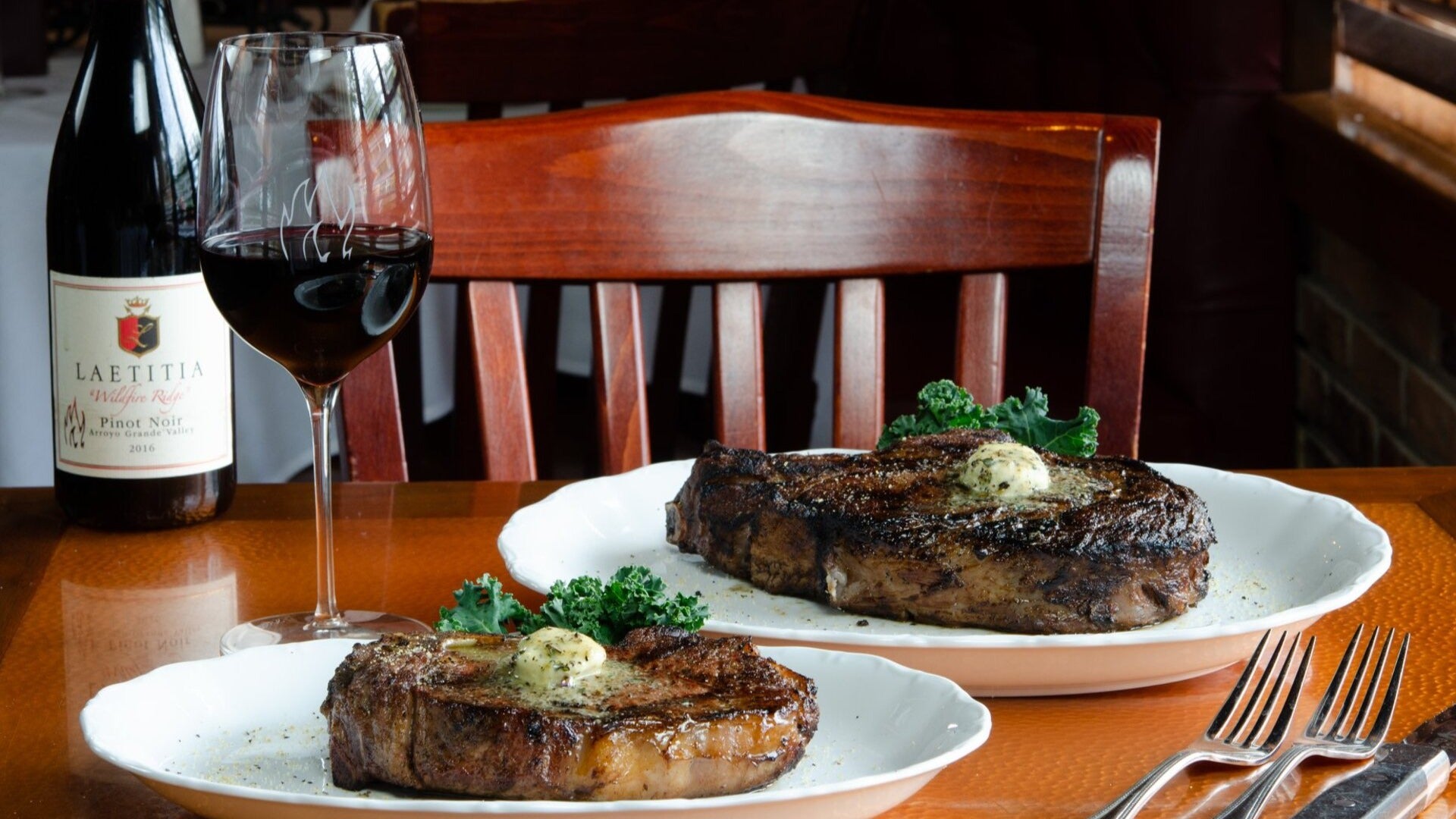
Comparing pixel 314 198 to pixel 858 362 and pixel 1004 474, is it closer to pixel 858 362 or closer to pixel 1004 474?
pixel 1004 474

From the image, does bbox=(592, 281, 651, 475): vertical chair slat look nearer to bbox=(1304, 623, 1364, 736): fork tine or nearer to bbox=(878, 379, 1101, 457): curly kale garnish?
bbox=(878, 379, 1101, 457): curly kale garnish

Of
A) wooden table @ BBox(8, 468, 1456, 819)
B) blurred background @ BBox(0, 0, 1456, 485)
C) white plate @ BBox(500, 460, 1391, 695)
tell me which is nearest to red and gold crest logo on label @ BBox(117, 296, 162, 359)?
wooden table @ BBox(8, 468, 1456, 819)

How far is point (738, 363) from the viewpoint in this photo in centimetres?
158

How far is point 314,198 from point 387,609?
0.92 feet

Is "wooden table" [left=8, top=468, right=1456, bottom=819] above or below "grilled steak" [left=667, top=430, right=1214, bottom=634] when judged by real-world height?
below

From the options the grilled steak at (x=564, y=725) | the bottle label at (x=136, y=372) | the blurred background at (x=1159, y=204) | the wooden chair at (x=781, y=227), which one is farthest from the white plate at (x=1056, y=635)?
the blurred background at (x=1159, y=204)

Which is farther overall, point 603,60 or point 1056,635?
point 603,60

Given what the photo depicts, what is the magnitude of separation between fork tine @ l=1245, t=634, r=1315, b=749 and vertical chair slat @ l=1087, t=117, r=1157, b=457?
2.36ft

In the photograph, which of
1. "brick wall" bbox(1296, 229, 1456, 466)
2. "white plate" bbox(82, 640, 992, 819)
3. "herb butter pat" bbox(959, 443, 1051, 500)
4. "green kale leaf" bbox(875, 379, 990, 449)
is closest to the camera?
"white plate" bbox(82, 640, 992, 819)

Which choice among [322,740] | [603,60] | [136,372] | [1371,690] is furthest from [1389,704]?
[603,60]

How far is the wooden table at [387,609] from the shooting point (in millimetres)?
766

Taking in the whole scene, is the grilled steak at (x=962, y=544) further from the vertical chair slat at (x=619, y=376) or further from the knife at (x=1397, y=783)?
the vertical chair slat at (x=619, y=376)

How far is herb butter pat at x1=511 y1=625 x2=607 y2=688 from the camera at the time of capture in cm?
71

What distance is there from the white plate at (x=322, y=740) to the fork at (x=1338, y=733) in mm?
122
